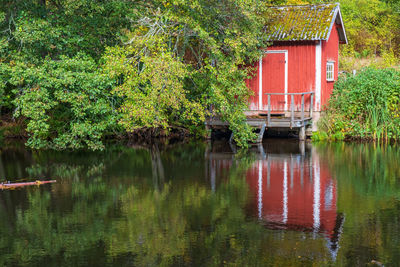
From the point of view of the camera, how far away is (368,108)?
22000mm

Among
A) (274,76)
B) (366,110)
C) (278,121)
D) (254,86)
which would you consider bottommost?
(278,121)

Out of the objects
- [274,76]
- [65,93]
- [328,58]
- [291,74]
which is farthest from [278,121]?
[65,93]

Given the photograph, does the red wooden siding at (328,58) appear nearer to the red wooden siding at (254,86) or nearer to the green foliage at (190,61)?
the red wooden siding at (254,86)

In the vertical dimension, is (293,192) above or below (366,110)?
below

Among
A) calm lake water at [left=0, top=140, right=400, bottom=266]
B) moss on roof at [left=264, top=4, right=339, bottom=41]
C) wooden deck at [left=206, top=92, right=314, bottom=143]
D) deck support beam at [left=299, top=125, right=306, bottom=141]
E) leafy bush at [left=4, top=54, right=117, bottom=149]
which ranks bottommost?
calm lake water at [left=0, top=140, right=400, bottom=266]

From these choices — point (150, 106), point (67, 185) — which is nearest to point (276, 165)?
point (150, 106)

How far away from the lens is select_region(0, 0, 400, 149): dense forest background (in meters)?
18.9

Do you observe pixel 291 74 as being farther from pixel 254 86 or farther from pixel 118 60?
pixel 118 60

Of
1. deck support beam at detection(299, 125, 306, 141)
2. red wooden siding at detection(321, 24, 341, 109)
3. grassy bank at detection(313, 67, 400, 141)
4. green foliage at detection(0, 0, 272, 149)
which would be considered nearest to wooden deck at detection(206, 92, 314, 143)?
deck support beam at detection(299, 125, 306, 141)

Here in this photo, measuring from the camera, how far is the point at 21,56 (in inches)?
770

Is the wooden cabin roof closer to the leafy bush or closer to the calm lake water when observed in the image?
the calm lake water

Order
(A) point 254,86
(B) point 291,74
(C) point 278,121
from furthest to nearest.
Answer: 1. (A) point 254,86
2. (B) point 291,74
3. (C) point 278,121

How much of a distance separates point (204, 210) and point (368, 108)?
12.3 metres

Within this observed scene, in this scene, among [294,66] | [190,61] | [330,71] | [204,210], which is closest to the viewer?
[204,210]
